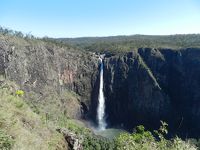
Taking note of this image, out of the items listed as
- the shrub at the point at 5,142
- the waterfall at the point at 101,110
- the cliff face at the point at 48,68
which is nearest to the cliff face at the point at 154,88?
the waterfall at the point at 101,110

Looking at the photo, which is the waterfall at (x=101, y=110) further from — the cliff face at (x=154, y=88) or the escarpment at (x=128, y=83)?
the cliff face at (x=154, y=88)

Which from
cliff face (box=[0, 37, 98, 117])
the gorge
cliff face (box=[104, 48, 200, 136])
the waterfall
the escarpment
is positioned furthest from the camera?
cliff face (box=[104, 48, 200, 136])

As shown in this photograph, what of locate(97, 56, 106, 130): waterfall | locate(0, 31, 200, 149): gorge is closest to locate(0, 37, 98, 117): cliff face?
locate(0, 31, 200, 149): gorge

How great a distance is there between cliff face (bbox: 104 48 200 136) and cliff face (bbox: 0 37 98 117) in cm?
382

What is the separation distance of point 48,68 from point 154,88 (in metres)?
18.8

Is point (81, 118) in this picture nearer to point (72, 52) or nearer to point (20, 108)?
Result: point (72, 52)

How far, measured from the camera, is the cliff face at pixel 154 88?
226 feet

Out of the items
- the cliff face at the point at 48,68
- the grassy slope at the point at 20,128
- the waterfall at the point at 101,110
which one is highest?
the grassy slope at the point at 20,128

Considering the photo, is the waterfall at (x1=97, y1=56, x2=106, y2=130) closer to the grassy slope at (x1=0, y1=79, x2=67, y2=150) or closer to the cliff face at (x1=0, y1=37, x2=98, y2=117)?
the cliff face at (x1=0, y1=37, x2=98, y2=117)

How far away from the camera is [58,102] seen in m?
63.6

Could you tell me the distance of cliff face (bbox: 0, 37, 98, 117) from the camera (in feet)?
194

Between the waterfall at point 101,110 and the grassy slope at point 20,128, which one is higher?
the grassy slope at point 20,128

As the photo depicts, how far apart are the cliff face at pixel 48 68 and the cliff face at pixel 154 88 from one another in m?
3.82

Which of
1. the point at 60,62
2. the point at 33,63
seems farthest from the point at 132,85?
the point at 33,63
